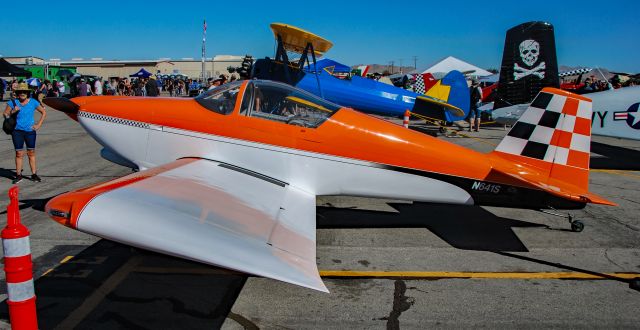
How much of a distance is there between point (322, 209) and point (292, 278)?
12.4ft

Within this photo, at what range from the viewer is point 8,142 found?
434 inches

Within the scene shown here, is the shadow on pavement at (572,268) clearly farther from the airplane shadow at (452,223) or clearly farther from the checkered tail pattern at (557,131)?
the checkered tail pattern at (557,131)

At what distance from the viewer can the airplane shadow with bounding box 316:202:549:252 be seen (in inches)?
200

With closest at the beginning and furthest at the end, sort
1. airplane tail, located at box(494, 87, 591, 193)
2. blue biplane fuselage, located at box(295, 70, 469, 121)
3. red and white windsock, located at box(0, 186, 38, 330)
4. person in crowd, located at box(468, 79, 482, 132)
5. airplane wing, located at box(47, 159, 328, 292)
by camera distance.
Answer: red and white windsock, located at box(0, 186, 38, 330) → airplane wing, located at box(47, 159, 328, 292) → airplane tail, located at box(494, 87, 591, 193) → blue biplane fuselage, located at box(295, 70, 469, 121) → person in crowd, located at box(468, 79, 482, 132)

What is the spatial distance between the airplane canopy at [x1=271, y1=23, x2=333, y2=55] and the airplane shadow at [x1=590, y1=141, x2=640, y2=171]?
26.4 ft

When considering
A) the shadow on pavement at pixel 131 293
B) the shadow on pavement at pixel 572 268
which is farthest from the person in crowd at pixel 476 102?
the shadow on pavement at pixel 131 293

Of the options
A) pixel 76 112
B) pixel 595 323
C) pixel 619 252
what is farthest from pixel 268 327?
pixel 619 252

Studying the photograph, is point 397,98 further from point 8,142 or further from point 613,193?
point 8,142

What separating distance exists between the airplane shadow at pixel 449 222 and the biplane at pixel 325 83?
7.53 meters

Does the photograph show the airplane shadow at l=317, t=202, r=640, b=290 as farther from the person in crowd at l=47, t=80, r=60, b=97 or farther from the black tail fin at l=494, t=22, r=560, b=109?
the person in crowd at l=47, t=80, r=60, b=97

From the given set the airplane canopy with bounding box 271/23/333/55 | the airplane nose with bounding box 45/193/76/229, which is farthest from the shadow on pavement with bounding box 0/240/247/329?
the airplane canopy with bounding box 271/23/333/55

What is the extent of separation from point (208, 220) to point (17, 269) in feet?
3.51

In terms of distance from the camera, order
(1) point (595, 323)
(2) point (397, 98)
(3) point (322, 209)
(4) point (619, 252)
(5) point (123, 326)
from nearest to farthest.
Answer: (5) point (123, 326)
(1) point (595, 323)
(4) point (619, 252)
(3) point (322, 209)
(2) point (397, 98)

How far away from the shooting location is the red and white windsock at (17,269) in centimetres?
219
